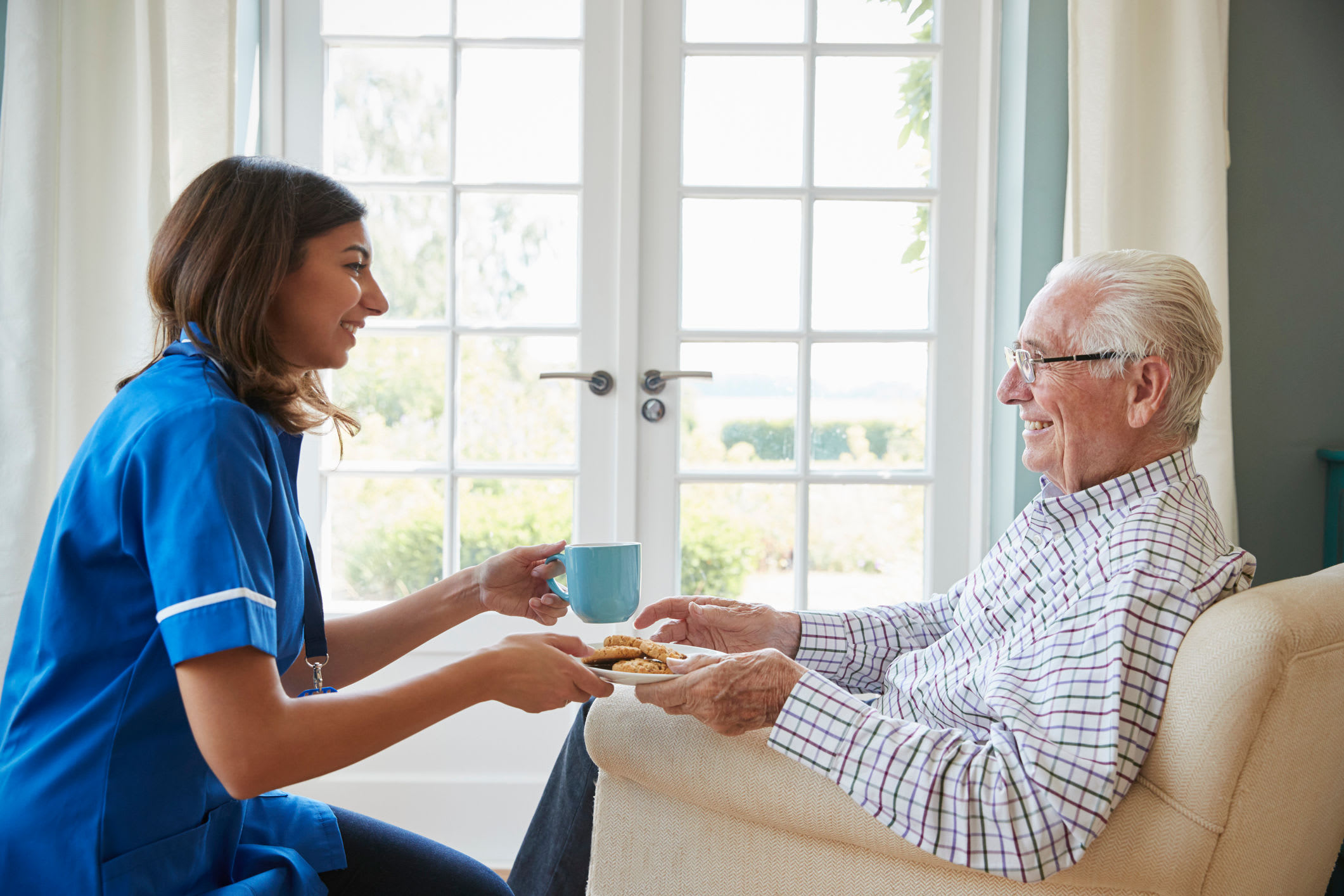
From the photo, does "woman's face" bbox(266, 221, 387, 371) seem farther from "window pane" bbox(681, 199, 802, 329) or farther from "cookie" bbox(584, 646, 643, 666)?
"window pane" bbox(681, 199, 802, 329)

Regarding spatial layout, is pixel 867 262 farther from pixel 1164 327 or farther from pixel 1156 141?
pixel 1164 327

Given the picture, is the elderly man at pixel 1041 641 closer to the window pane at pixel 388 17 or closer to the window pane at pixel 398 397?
the window pane at pixel 398 397

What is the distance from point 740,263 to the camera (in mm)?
2369

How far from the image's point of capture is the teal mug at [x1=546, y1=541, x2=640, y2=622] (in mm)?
1258

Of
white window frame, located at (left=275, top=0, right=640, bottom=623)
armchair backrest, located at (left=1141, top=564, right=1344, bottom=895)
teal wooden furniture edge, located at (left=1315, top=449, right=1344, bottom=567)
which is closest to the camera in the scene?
armchair backrest, located at (left=1141, top=564, right=1344, bottom=895)

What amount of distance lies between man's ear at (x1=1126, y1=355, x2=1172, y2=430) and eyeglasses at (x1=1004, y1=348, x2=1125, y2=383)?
32 mm

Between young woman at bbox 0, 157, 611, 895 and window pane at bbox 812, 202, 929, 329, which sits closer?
young woman at bbox 0, 157, 611, 895

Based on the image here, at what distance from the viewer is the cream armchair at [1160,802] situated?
3.21ft

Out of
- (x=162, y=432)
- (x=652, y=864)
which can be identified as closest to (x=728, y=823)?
(x=652, y=864)

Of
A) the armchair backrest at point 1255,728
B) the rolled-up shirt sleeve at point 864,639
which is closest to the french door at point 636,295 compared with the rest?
the rolled-up shirt sleeve at point 864,639

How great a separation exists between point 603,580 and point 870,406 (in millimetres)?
1321

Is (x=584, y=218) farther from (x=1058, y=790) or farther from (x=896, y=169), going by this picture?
(x=1058, y=790)

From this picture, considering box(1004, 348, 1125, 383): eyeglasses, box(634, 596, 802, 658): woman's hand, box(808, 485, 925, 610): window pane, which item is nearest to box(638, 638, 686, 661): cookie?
box(634, 596, 802, 658): woman's hand

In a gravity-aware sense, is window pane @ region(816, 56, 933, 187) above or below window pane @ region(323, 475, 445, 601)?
above
